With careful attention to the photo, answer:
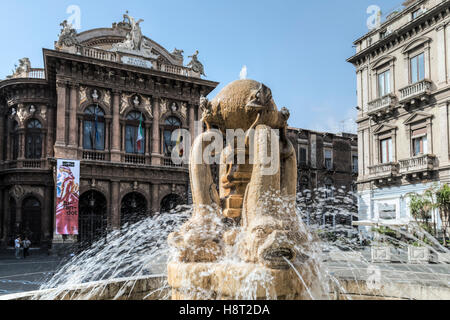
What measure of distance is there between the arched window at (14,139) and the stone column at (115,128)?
18.6 ft

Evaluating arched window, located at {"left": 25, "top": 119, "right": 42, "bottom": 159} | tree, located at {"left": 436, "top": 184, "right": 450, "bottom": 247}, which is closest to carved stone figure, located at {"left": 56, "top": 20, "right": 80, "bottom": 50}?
arched window, located at {"left": 25, "top": 119, "right": 42, "bottom": 159}

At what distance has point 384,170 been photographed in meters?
21.4

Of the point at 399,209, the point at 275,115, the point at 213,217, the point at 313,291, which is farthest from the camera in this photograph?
the point at 399,209

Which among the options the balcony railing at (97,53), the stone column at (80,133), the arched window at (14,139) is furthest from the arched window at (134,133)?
the arched window at (14,139)

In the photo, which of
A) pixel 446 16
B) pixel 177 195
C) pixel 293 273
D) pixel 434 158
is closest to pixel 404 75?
pixel 446 16

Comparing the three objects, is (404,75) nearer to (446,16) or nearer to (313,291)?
(446,16)

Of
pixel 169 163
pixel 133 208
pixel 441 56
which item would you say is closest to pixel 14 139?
pixel 133 208

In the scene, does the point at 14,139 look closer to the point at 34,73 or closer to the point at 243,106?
the point at 34,73

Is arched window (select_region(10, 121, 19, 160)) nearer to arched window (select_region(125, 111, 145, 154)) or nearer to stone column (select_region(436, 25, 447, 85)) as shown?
arched window (select_region(125, 111, 145, 154))

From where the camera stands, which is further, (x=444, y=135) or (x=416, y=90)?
(x=416, y=90)

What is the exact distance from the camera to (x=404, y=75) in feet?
68.9

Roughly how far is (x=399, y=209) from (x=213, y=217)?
18668 millimetres

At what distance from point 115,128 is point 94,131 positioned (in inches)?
43.5

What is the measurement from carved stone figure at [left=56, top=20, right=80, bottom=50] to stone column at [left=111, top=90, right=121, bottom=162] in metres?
3.31
